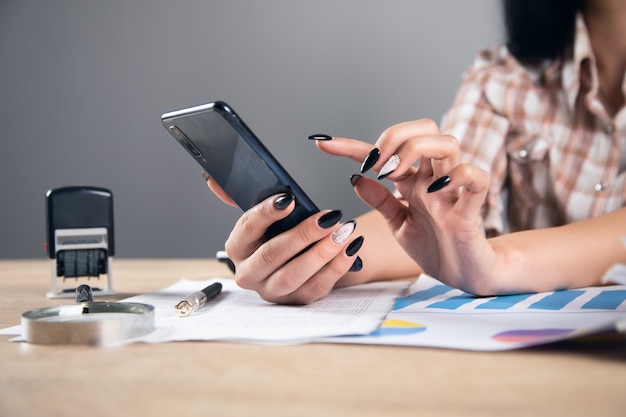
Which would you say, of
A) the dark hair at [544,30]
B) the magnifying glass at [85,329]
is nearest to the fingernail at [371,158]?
the magnifying glass at [85,329]

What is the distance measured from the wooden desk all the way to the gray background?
176 centimetres

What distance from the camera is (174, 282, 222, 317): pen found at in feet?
2.15

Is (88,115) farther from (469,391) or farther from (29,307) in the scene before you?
(469,391)

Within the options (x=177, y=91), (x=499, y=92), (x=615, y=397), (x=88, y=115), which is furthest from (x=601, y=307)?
(x=88, y=115)

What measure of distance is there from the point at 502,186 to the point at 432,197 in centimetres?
72

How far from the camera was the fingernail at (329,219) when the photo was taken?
67 cm

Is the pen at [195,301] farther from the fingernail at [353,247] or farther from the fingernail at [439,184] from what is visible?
the fingernail at [439,184]

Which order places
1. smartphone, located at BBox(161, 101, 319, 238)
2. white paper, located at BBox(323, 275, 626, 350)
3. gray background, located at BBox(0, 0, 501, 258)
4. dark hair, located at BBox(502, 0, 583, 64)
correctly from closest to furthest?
white paper, located at BBox(323, 275, 626, 350) → smartphone, located at BBox(161, 101, 319, 238) → dark hair, located at BBox(502, 0, 583, 64) → gray background, located at BBox(0, 0, 501, 258)

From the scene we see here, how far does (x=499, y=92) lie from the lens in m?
1.32

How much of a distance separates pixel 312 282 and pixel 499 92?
2.56 ft

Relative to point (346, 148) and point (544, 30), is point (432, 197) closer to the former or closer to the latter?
point (346, 148)

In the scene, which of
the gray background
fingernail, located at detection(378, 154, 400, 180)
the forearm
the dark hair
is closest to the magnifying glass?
fingernail, located at detection(378, 154, 400, 180)

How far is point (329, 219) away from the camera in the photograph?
2.20 ft

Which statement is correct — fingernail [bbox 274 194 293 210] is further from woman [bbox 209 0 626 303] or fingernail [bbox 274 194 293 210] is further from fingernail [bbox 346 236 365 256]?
fingernail [bbox 346 236 365 256]
